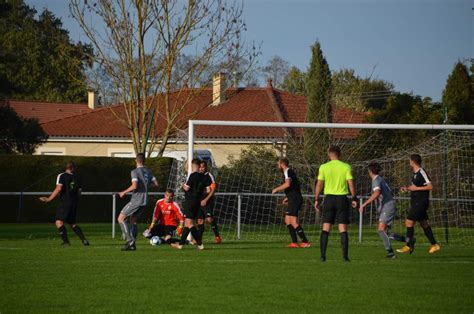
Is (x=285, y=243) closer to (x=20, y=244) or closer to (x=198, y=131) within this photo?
(x=20, y=244)

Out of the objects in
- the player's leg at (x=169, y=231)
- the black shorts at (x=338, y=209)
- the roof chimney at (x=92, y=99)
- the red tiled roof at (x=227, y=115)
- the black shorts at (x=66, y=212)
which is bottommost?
the player's leg at (x=169, y=231)

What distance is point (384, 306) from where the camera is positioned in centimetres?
948

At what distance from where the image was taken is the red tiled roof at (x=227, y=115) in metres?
44.8

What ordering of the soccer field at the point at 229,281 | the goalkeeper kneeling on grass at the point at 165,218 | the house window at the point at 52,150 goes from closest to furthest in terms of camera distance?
1. the soccer field at the point at 229,281
2. the goalkeeper kneeling on grass at the point at 165,218
3. the house window at the point at 52,150

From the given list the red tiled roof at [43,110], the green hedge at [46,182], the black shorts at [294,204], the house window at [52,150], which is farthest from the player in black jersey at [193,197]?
the red tiled roof at [43,110]

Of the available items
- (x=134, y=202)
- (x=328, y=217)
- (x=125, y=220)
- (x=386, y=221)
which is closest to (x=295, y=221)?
(x=386, y=221)

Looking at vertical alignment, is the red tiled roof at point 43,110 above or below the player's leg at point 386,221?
above

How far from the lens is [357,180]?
29.6 meters

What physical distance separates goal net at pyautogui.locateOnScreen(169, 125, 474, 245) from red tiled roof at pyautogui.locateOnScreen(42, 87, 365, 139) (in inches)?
371

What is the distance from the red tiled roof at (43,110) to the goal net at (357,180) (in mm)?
24936

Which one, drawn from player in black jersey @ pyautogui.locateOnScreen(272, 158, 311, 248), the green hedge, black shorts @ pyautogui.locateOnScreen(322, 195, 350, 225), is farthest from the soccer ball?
the green hedge

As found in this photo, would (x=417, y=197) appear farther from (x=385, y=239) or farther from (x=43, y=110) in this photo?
(x=43, y=110)

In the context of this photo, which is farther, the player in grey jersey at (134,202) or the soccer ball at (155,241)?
the soccer ball at (155,241)

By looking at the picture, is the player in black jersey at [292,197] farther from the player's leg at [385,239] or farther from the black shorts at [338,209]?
the black shorts at [338,209]
